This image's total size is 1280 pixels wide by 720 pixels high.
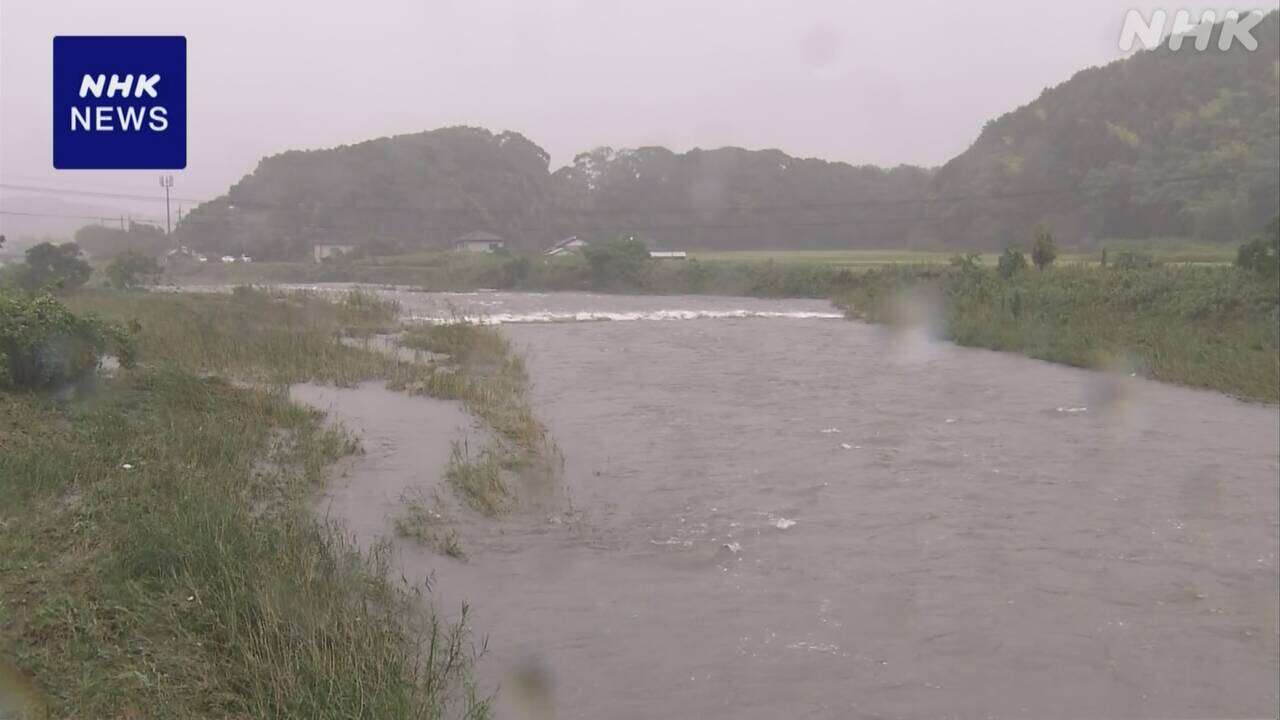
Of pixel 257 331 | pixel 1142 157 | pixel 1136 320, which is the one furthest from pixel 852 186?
pixel 257 331

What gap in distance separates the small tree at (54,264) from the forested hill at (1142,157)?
40.3 meters

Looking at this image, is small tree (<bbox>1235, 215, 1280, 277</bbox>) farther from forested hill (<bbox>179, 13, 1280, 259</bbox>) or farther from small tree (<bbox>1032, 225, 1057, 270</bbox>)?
forested hill (<bbox>179, 13, 1280, 259</bbox>)

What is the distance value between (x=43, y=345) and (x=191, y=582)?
20.5 feet

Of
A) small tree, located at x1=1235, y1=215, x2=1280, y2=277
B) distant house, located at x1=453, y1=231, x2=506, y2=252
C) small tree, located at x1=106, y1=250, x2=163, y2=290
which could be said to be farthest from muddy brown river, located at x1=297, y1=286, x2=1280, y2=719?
distant house, located at x1=453, y1=231, x2=506, y2=252

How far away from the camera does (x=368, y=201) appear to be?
86312mm

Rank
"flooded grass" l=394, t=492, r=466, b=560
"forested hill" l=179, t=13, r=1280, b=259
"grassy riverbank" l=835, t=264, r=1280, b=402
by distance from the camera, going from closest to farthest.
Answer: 1. "flooded grass" l=394, t=492, r=466, b=560
2. "grassy riverbank" l=835, t=264, r=1280, b=402
3. "forested hill" l=179, t=13, r=1280, b=259

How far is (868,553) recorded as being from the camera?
8.74 metres

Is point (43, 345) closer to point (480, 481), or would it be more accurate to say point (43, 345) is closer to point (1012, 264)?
point (480, 481)

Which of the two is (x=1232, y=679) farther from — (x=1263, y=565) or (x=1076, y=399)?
(x=1076, y=399)

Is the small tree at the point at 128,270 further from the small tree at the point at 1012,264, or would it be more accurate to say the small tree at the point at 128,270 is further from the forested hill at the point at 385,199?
the forested hill at the point at 385,199

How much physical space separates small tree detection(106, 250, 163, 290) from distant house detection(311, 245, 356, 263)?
129 feet

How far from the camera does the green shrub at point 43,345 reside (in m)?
10.5

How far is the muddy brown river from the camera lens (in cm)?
634

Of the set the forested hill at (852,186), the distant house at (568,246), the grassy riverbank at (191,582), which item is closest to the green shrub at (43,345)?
the grassy riverbank at (191,582)
